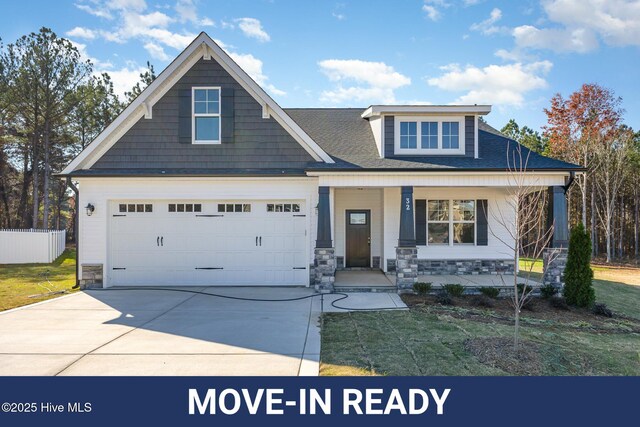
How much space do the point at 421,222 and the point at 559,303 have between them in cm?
454

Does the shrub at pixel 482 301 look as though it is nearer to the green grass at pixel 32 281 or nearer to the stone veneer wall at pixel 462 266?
the stone veneer wall at pixel 462 266

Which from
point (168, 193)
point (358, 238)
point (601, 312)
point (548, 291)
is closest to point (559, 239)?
point (548, 291)

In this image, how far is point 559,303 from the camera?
882cm

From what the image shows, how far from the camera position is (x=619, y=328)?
7.37m

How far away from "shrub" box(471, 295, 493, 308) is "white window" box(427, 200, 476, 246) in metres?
3.43

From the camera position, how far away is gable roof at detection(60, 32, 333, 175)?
1062 centimetres

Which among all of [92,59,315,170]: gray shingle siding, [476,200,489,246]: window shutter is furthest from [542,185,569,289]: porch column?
[92,59,315,170]: gray shingle siding

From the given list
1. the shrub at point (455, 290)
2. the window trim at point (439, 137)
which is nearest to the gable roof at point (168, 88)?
the window trim at point (439, 137)

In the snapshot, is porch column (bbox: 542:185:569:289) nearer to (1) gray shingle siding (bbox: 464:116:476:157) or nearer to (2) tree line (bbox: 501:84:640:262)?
(1) gray shingle siding (bbox: 464:116:476:157)

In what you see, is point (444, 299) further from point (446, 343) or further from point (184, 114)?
point (184, 114)

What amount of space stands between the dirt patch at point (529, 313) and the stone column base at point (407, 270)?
0.42 meters

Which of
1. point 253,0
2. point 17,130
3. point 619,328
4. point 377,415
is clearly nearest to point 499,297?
point 619,328

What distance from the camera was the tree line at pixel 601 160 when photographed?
21234 mm

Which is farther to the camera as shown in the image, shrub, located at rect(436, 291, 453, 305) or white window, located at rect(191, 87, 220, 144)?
white window, located at rect(191, 87, 220, 144)
